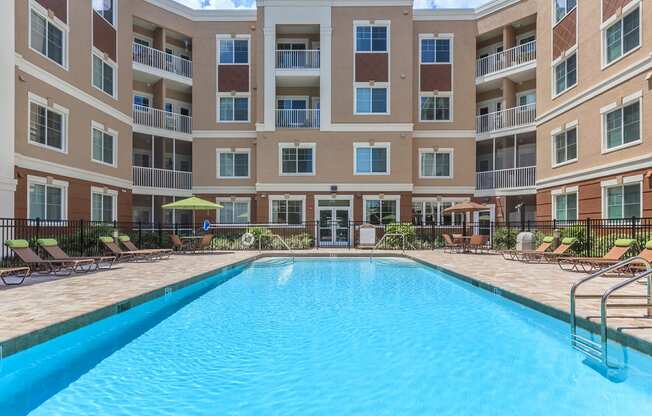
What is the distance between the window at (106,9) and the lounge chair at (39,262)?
11.6 metres

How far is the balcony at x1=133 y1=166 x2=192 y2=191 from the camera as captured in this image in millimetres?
23297

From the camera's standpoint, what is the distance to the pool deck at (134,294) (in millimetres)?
5026

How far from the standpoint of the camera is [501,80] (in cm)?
2433

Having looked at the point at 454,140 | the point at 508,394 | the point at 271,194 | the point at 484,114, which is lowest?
the point at 508,394

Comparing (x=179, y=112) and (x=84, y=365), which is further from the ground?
(x=179, y=112)

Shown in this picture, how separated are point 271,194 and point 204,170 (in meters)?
4.65

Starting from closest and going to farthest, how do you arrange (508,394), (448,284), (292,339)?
(508,394)
(292,339)
(448,284)

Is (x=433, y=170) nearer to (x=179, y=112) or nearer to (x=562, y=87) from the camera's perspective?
(x=562, y=87)

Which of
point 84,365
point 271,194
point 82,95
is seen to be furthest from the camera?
point 271,194

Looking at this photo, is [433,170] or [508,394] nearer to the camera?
[508,394]

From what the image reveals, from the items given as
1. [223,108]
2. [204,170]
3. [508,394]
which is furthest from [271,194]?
[508,394]

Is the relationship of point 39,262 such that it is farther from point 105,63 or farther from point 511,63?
point 511,63

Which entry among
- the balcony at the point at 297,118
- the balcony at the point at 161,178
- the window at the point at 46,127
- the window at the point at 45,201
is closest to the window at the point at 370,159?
the balcony at the point at 297,118

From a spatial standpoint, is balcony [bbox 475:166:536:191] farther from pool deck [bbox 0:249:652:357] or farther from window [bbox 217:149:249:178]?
window [bbox 217:149:249:178]
